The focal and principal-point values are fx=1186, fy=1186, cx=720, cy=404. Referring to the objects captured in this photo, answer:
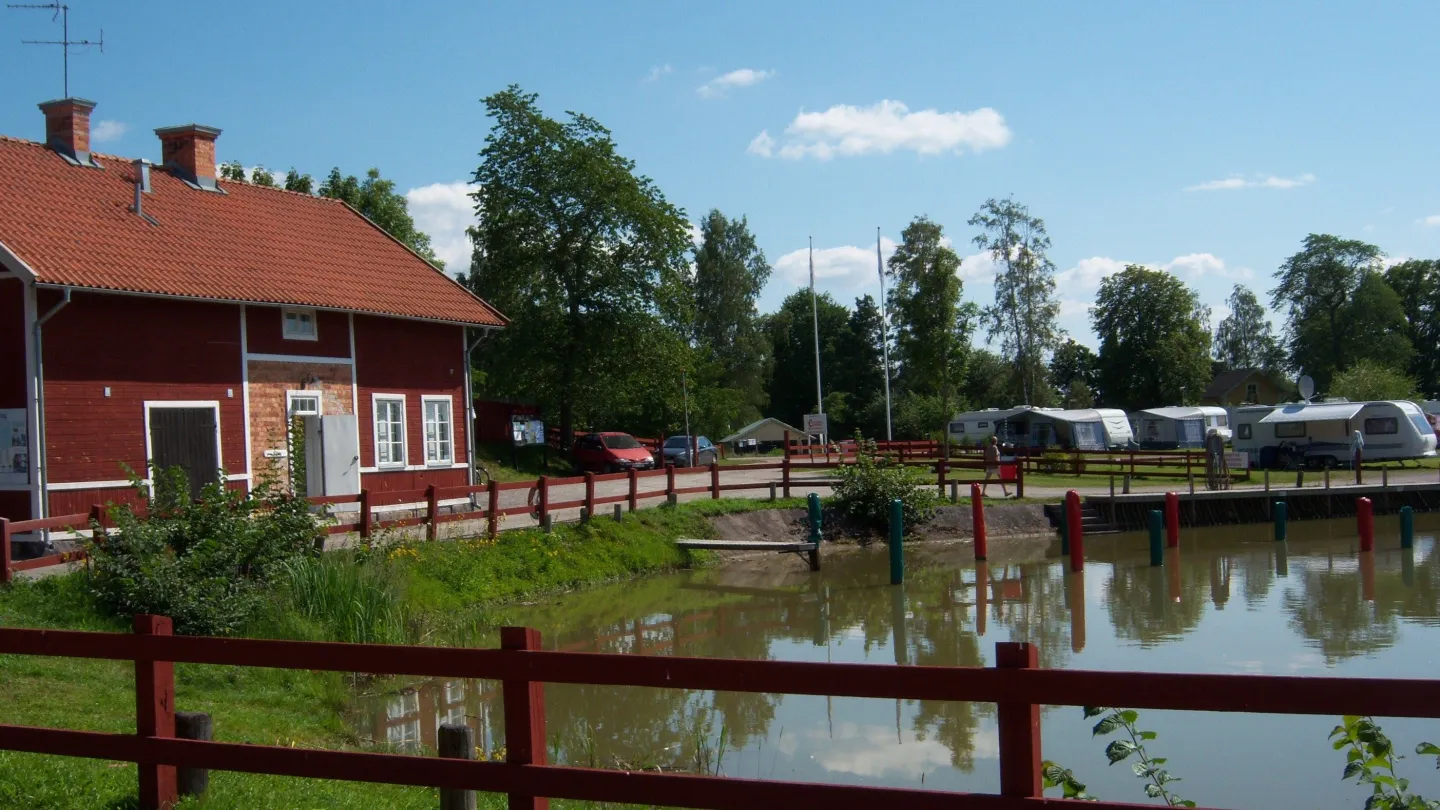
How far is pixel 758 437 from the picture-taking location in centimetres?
6619

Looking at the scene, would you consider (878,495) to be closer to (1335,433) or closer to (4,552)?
(4,552)

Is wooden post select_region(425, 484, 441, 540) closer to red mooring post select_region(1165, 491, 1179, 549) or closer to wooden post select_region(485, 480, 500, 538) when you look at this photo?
wooden post select_region(485, 480, 500, 538)

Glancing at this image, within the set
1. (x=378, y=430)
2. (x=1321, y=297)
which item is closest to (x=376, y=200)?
(x=378, y=430)

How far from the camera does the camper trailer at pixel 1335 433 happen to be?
1570 inches

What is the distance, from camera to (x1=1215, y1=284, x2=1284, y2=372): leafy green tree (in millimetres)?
98438

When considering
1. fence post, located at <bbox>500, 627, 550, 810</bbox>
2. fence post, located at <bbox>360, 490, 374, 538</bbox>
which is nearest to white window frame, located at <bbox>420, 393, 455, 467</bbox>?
fence post, located at <bbox>360, 490, 374, 538</bbox>

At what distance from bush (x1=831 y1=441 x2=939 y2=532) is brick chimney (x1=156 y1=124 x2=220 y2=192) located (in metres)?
15.4

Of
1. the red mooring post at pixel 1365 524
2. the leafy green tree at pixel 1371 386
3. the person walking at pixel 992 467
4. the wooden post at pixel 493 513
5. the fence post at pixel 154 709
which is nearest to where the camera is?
the fence post at pixel 154 709

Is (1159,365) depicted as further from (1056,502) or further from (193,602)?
(193,602)

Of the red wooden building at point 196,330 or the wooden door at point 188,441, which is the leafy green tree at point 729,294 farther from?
the wooden door at point 188,441

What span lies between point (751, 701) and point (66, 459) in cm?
1195

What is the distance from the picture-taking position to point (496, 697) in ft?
42.5

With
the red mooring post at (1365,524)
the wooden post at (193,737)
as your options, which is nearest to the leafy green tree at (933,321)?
the red mooring post at (1365,524)

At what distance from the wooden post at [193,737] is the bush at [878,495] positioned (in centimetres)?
2268
